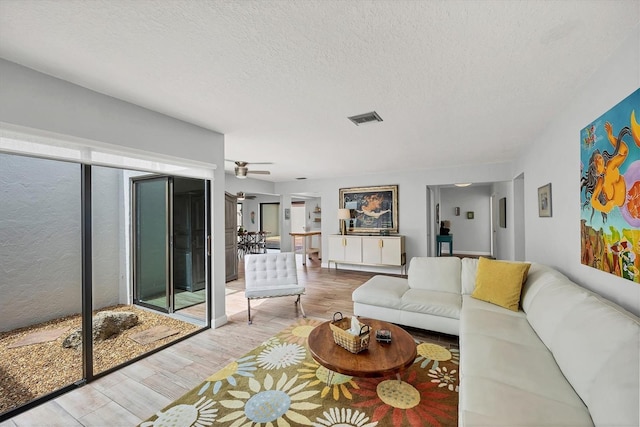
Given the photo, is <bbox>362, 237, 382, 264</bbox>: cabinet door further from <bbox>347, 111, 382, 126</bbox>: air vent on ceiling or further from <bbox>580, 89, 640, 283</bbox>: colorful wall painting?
<bbox>580, 89, 640, 283</bbox>: colorful wall painting

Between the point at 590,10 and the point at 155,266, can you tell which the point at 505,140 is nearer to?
the point at 590,10

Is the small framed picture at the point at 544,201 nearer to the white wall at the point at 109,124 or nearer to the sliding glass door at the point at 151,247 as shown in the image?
the white wall at the point at 109,124

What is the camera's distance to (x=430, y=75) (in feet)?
6.41

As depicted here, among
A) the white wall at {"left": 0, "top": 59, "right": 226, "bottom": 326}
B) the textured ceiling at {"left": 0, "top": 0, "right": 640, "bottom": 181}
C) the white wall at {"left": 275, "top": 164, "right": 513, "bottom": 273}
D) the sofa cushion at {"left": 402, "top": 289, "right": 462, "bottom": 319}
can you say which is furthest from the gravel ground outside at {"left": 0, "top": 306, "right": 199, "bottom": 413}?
the white wall at {"left": 275, "top": 164, "right": 513, "bottom": 273}

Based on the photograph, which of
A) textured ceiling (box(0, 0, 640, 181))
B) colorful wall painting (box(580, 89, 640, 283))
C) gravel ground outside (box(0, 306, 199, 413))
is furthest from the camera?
gravel ground outside (box(0, 306, 199, 413))

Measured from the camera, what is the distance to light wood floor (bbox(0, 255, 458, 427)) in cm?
180

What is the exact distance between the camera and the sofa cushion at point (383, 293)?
304 centimetres

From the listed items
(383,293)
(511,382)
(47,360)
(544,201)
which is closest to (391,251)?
(383,293)

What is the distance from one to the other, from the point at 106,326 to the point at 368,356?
3073mm

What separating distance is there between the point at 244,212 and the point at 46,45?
10.4m

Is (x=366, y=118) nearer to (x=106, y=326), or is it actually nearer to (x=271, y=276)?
(x=271, y=276)

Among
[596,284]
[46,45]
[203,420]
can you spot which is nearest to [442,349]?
[596,284]

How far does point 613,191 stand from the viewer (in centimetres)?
166

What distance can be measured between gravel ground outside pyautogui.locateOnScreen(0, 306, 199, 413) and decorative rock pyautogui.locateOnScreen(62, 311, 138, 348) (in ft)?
0.24
